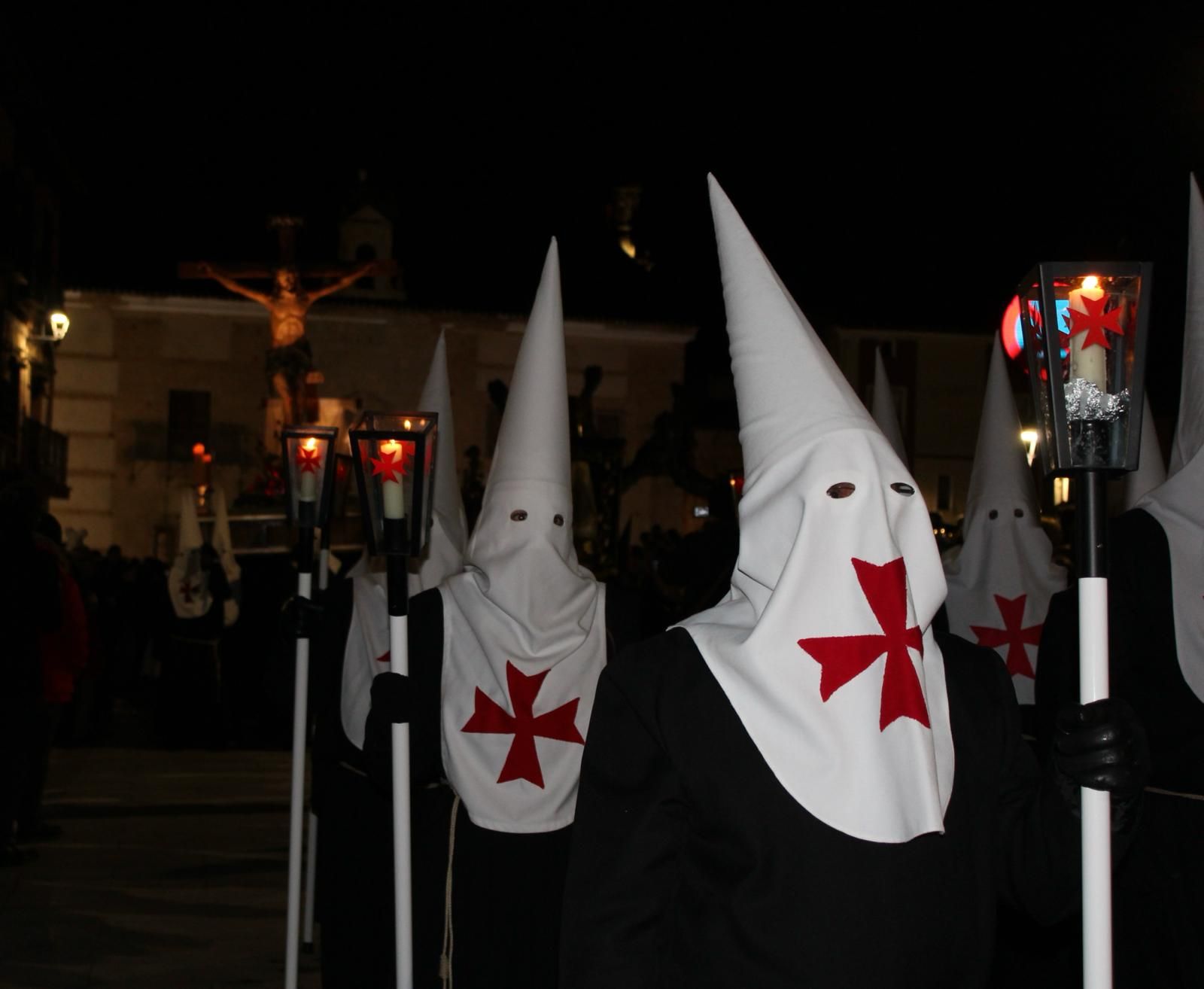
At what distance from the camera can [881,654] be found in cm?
251

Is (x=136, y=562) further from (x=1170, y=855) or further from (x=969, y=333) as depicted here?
(x=969, y=333)

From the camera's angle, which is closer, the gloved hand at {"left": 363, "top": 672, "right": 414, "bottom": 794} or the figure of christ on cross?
the gloved hand at {"left": 363, "top": 672, "right": 414, "bottom": 794}

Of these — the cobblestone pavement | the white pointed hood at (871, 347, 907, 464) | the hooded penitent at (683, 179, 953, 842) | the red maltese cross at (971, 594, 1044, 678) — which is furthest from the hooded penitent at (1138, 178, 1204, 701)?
the cobblestone pavement

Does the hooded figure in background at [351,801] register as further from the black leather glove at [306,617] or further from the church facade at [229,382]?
the church facade at [229,382]

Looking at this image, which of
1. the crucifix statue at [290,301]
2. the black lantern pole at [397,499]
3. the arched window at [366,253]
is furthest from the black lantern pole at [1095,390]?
the arched window at [366,253]

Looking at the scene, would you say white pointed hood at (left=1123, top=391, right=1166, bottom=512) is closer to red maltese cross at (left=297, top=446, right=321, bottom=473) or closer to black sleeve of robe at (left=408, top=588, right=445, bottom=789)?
black sleeve of robe at (left=408, top=588, right=445, bottom=789)

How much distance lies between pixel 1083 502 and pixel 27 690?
6.63 m

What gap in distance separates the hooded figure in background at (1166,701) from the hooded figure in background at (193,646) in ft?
32.7

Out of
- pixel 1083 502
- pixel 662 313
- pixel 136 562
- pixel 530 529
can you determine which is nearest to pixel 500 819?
pixel 530 529

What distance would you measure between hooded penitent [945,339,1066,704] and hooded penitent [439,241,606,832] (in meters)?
2.31

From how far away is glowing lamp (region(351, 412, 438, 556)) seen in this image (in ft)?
13.4

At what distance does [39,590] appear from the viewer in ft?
25.2

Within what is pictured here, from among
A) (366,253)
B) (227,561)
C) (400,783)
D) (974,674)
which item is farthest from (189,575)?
(366,253)

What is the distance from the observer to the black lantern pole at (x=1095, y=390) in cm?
231
